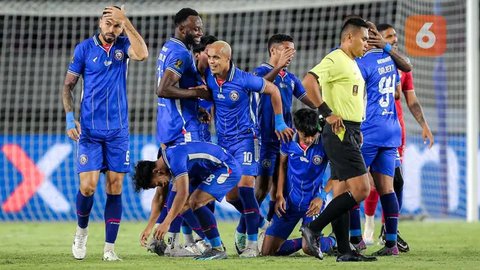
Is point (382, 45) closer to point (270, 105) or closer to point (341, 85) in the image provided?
point (341, 85)

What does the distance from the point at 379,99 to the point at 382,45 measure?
1.69 ft

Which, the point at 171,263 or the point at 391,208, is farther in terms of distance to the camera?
the point at 391,208

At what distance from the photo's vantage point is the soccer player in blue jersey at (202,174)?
25.6 feet

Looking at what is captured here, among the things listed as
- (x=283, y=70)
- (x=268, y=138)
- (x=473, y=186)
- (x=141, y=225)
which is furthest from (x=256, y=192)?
(x=473, y=186)

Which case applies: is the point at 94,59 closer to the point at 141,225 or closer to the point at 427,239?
the point at 427,239

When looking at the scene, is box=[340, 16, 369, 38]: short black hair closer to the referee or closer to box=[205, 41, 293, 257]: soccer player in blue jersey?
the referee

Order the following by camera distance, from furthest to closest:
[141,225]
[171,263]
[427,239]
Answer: [141,225], [427,239], [171,263]

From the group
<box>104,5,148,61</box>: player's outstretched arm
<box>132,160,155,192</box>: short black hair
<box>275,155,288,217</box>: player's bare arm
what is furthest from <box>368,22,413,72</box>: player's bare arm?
<box>132,160,155,192</box>: short black hair

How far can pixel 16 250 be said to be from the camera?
30.6ft

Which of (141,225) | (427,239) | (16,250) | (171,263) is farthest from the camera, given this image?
(141,225)

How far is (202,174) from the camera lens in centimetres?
816

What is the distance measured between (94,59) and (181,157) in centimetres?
124

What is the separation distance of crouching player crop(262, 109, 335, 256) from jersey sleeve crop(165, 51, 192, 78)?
39.9 inches

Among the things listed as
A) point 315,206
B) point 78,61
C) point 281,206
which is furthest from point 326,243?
point 78,61
